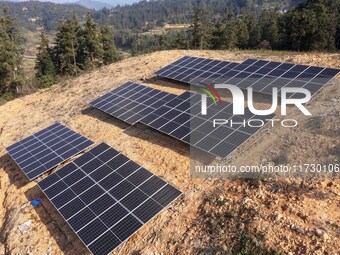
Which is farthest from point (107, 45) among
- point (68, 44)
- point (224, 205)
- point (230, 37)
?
point (224, 205)

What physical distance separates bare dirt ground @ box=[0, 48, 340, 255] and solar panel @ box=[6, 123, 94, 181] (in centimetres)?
106

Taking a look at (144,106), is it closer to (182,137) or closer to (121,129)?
(121,129)

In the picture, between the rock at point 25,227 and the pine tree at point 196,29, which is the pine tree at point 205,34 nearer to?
the pine tree at point 196,29

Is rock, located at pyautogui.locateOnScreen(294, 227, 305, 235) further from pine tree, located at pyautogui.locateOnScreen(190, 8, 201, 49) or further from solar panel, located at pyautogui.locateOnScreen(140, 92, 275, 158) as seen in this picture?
pine tree, located at pyautogui.locateOnScreen(190, 8, 201, 49)

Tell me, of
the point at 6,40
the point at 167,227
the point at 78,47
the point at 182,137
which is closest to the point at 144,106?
the point at 182,137

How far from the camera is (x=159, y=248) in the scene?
1213 centimetres

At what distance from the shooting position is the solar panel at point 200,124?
50.2ft

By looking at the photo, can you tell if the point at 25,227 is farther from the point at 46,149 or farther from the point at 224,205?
the point at 224,205

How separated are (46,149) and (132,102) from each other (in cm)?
732

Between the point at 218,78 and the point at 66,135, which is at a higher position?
the point at 218,78

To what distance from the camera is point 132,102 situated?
22.9 meters

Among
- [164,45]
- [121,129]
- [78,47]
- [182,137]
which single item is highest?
[182,137]

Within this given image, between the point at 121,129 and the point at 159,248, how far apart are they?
36.3 ft

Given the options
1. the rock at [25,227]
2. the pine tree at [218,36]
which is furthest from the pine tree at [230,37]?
the rock at [25,227]
